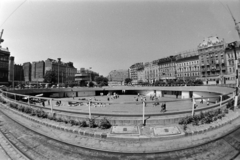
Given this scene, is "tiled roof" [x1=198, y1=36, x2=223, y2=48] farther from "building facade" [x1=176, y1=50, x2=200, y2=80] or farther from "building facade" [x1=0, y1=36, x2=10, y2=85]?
"building facade" [x1=0, y1=36, x2=10, y2=85]

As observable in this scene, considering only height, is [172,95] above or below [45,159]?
below

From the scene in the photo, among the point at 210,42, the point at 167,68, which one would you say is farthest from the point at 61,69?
Result: the point at 210,42

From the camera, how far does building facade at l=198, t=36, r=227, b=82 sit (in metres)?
61.5

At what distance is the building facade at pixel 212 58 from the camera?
61.5m

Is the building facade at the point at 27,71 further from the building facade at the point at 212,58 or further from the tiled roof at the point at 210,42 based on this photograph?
the tiled roof at the point at 210,42

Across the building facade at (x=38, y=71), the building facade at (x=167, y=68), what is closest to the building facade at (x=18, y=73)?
the building facade at (x=38, y=71)

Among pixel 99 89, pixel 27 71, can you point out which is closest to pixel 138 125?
pixel 99 89

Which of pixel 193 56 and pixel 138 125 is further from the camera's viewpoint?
pixel 193 56

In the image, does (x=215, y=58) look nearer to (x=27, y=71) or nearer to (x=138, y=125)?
(x=138, y=125)

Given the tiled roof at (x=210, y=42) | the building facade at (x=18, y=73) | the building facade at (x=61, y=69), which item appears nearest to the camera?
the tiled roof at (x=210, y=42)

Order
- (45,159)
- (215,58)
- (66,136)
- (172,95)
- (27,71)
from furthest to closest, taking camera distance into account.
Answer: (27,71) → (215,58) → (172,95) → (66,136) → (45,159)

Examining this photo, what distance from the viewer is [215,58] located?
64312 mm

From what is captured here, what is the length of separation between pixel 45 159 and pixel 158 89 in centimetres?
4487

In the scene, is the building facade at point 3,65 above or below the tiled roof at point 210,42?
below
